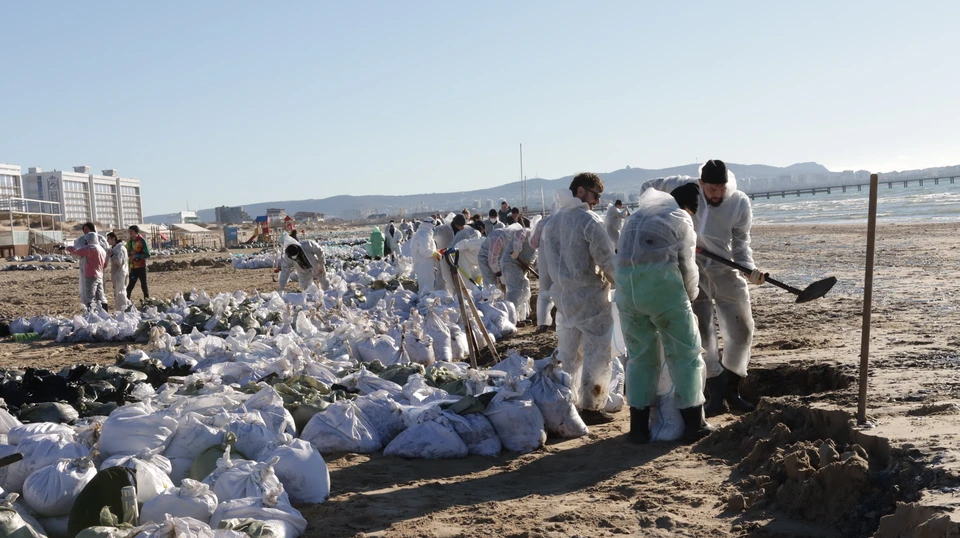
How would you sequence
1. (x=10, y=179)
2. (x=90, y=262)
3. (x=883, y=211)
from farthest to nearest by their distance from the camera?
(x=10, y=179), (x=883, y=211), (x=90, y=262)

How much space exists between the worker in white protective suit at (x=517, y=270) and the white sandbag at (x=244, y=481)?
24.0ft

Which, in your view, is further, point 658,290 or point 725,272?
point 725,272

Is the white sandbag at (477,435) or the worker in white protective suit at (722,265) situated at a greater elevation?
the worker in white protective suit at (722,265)

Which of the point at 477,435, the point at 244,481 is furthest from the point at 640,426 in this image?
the point at 244,481

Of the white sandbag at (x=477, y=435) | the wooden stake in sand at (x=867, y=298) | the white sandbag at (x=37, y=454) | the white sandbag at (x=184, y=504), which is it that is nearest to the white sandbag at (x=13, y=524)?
the white sandbag at (x=184, y=504)

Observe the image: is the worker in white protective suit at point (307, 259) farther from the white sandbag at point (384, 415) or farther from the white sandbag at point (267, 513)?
the white sandbag at point (267, 513)

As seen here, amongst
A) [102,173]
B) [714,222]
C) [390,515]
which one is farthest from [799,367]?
[102,173]

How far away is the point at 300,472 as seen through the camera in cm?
424

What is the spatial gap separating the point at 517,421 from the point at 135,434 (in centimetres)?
203

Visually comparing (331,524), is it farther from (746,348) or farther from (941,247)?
(941,247)

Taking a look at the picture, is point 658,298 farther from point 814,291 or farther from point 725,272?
point 814,291

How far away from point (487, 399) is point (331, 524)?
1.58 meters

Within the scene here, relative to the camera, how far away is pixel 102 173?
94.4 meters

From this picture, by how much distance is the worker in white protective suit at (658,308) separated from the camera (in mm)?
5008
